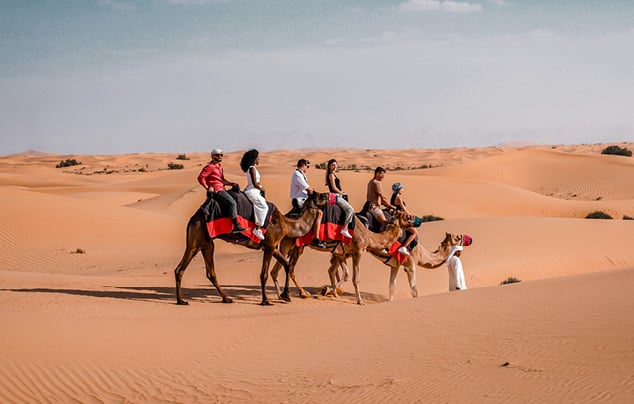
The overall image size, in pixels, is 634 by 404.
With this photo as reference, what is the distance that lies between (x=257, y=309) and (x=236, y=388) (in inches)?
215

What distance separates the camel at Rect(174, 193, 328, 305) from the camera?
41.1ft

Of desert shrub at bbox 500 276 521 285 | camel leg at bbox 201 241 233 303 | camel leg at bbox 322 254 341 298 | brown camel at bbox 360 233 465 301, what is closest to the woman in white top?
camel leg at bbox 201 241 233 303

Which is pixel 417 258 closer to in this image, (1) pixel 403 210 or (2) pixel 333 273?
(1) pixel 403 210

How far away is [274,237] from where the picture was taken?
13.1 metres

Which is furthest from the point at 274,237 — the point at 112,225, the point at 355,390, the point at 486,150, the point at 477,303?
the point at 486,150

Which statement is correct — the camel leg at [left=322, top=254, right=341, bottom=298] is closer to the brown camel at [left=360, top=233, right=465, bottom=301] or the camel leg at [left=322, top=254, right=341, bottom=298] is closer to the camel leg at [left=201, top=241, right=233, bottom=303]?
the brown camel at [left=360, top=233, right=465, bottom=301]

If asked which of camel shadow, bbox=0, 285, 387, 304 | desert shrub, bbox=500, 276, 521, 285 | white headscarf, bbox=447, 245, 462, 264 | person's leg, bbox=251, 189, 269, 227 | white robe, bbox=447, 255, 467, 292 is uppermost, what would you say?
person's leg, bbox=251, 189, 269, 227

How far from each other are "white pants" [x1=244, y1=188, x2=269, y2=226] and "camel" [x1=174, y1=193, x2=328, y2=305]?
38 cm

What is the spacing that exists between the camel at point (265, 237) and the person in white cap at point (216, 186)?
0.35 meters

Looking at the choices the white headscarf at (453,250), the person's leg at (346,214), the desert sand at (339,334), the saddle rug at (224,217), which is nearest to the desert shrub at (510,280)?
the desert sand at (339,334)

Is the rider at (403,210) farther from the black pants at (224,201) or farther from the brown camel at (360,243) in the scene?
the black pants at (224,201)

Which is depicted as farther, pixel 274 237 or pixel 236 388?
pixel 274 237

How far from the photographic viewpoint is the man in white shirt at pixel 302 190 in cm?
1345

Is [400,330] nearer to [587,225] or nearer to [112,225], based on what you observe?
[587,225]
